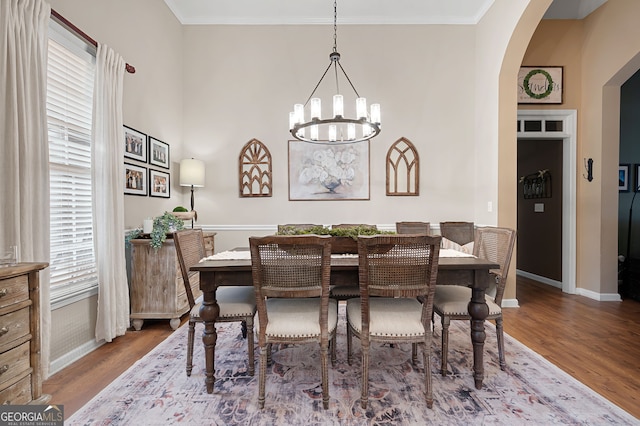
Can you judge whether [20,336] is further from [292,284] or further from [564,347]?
[564,347]

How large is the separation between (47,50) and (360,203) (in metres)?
3.40

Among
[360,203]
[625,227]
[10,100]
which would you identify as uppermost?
[10,100]

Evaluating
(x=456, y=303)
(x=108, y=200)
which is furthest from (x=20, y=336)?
(x=456, y=303)

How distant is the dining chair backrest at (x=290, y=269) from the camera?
1.57m

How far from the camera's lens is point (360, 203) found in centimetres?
409

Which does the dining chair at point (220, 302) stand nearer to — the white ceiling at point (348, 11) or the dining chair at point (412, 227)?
the dining chair at point (412, 227)

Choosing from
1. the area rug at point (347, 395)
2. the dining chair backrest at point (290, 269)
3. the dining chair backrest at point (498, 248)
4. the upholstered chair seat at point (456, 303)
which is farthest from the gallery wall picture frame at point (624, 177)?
the dining chair backrest at point (290, 269)

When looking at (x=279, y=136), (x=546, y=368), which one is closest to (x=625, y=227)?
(x=546, y=368)

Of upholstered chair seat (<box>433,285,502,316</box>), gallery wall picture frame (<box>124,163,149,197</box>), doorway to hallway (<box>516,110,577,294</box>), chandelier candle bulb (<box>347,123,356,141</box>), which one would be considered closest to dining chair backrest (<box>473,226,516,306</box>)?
upholstered chair seat (<box>433,285,502,316</box>)

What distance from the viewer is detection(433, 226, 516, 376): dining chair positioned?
6.34ft

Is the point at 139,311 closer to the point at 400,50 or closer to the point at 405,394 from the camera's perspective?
the point at 405,394

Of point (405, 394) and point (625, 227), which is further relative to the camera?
point (625, 227)

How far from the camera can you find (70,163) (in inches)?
88.4

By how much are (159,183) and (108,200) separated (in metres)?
1.02
